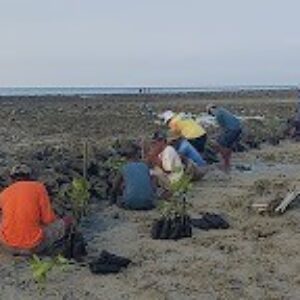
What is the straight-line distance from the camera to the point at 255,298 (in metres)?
7.73

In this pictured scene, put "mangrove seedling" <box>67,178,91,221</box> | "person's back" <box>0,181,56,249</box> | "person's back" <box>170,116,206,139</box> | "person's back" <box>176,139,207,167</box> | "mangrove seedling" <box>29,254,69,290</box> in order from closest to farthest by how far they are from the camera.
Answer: "mangrove seedling" <box>29,254,69,290</box>
"person's back" <box>0,181,56,249</box>
"mangrove seedling" <box>67,178,91,221</box>
"person's back" <box>176,139,207,167</box>
"person's back" <box>170,116,206,139</box>

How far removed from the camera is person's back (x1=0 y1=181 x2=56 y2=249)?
896cm

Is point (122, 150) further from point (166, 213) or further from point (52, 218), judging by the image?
point (52, 218)

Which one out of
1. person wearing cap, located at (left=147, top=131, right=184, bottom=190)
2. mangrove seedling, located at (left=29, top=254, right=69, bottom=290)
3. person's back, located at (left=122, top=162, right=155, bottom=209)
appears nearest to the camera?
mangrove seedling, located at (left=29, top=254, right=69, bottom=290)

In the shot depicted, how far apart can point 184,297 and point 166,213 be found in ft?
9.60

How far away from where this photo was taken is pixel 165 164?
13398 mm

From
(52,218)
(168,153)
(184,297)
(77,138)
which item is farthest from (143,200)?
(77,138)

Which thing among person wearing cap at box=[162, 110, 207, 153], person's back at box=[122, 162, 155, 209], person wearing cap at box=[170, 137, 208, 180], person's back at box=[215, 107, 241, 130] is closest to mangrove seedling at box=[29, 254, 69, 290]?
person's back at box=[122, 162, 155, 209]

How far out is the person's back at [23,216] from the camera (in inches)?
353

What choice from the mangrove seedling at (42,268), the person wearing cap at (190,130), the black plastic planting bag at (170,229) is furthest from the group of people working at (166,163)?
the mangrove seedling at (42,268)

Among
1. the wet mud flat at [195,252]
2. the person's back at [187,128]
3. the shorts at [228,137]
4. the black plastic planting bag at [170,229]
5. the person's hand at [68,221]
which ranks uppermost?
the person's back at [187,128]

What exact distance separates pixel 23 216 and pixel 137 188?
350cm

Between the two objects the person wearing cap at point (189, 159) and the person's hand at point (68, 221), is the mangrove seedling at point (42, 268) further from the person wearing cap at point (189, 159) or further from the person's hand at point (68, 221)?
the person wearing cap at point (189, 159)

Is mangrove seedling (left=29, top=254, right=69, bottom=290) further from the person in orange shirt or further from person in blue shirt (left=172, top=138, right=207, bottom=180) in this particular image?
person in blue shirt (left=172, top=138, right=207, bottom=180)
